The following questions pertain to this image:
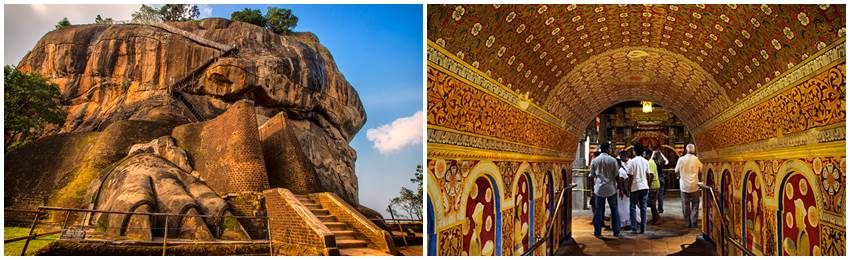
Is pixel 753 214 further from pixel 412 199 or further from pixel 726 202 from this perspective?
pixel 412 199

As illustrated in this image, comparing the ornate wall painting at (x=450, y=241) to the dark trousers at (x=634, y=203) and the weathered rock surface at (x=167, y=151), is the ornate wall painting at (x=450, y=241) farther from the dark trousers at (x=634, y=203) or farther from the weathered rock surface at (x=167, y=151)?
the weathered rock surface at (x=167, y=151)

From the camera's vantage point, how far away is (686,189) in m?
8.77

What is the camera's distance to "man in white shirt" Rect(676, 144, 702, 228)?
26.9 ft

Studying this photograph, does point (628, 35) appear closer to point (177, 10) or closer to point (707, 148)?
point (707, 148)

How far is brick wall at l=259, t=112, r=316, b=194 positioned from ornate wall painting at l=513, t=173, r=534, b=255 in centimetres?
450

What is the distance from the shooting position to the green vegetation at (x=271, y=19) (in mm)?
7867

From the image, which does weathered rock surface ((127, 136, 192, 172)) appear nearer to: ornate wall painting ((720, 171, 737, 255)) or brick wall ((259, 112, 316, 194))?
brick wall ((259, 112, 316, 194))

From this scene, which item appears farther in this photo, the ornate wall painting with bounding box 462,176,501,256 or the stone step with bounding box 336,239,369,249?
the stone step with bounding box 336,239,369,249

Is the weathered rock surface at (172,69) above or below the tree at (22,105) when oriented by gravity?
above

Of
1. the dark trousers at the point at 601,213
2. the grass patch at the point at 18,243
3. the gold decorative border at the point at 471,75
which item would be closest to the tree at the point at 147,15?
the grass patch at the point at 18,243

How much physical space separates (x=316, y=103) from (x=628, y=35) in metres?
8.39

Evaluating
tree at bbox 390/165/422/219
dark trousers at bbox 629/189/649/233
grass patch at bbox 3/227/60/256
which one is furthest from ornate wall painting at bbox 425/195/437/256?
dark trousers at bbox 629/189/649/233

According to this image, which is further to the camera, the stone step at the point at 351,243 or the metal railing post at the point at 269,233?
the stone step at the point at 351,243

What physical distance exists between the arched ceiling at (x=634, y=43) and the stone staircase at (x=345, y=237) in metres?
2.73
